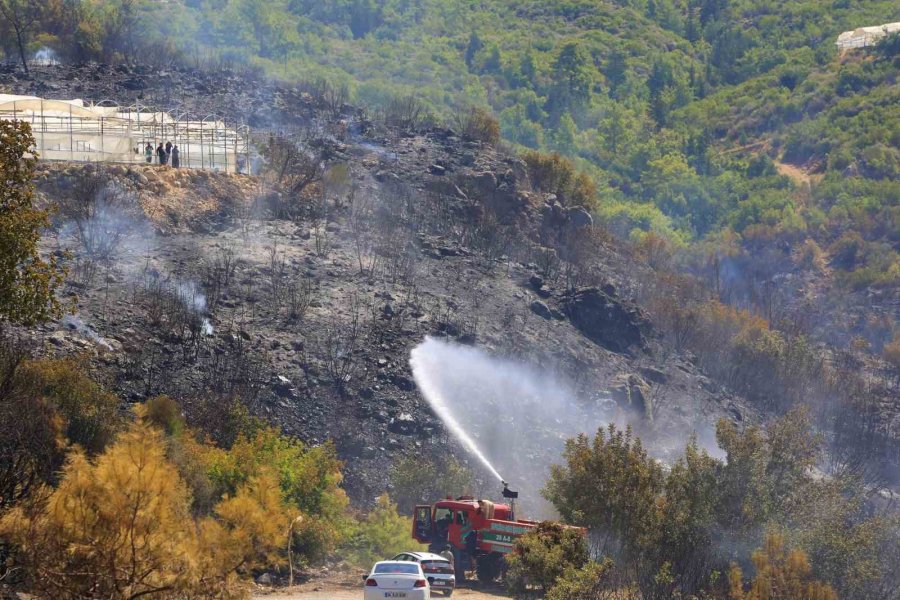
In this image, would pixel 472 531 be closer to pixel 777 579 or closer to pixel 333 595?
pixel 333 595

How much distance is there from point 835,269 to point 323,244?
58263mm

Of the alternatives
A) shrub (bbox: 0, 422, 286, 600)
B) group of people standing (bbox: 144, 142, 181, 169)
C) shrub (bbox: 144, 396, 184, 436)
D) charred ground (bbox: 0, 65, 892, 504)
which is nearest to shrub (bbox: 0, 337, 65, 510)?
shrub (bbox: 0, 422, 286, 600)

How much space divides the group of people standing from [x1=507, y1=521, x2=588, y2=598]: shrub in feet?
134

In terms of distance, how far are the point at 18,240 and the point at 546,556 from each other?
1337 centimetres

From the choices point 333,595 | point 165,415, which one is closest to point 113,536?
point 333,595

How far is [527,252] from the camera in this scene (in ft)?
267

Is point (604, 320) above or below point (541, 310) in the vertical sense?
below

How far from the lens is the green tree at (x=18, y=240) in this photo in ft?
89.8

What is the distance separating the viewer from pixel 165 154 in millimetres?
69750

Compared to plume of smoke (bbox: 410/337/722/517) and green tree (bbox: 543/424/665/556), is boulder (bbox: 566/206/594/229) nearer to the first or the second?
plume of smoke (bbox: 410/337/722/517)

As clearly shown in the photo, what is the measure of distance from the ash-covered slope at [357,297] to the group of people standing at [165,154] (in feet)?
3.80

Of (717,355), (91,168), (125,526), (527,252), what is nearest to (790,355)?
(717,355)

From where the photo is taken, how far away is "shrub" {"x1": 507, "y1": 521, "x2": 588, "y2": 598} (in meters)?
32.3

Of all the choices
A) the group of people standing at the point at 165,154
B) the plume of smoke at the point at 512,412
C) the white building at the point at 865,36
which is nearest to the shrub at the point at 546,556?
the plume of smoke at the point at 512,412
